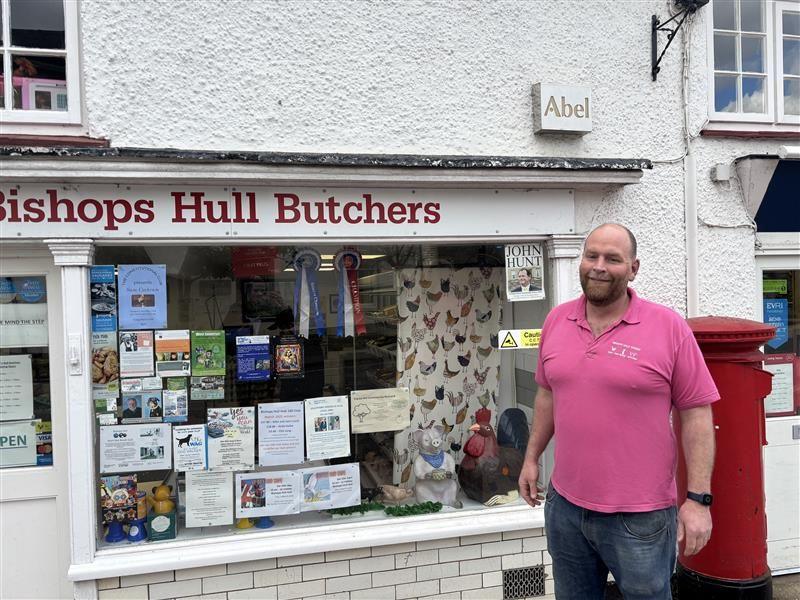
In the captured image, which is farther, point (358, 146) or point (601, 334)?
point (358, 146)

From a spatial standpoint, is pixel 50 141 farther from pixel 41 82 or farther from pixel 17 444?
pixel 17 444

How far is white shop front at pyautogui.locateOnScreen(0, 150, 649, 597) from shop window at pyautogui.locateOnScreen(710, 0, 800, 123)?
133 cm

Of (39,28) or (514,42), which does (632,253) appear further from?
(39,28)

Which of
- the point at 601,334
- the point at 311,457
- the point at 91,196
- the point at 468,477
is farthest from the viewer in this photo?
the point at 468,477

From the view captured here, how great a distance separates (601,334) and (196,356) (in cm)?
252

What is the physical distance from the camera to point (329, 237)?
3660 mm

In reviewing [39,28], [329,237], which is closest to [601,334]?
[329,237]

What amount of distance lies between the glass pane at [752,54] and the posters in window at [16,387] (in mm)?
5452

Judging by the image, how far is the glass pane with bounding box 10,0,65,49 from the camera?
347cm

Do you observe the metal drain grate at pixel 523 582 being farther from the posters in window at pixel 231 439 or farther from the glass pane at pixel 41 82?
the glass pane at pixel 41 82

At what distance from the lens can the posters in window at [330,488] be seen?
3.89 m

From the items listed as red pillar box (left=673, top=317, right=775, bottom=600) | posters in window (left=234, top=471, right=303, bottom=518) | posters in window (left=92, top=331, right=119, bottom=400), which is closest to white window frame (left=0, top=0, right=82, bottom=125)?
posters in window (left=92, top=331, right=119, bottom=400)

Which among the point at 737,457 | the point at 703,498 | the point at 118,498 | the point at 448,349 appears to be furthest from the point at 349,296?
the point at 737,457

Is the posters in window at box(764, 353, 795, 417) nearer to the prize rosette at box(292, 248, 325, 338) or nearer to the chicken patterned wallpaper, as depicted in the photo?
the chicken patterned wallpaper
